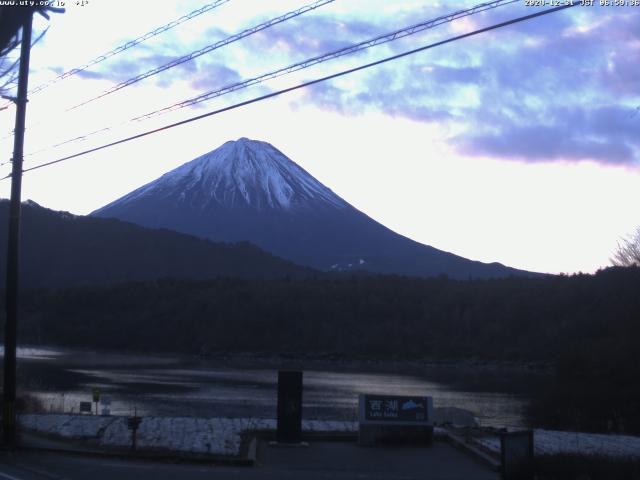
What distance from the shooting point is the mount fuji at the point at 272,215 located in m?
170

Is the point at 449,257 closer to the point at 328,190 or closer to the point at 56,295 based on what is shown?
the point at 328,190

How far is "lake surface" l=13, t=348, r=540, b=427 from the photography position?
32034 mm

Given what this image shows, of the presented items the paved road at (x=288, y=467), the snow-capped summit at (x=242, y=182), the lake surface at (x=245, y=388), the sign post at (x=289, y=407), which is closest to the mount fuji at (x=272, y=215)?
the snow-capped summit at (x=242, y=182)

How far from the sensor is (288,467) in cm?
1579

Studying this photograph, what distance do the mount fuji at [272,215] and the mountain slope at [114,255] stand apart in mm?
28809

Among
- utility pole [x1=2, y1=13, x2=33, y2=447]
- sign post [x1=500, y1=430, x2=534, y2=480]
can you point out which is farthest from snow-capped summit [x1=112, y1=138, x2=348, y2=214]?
sign post [x1=500, y1=430, x2=534, y2=480]

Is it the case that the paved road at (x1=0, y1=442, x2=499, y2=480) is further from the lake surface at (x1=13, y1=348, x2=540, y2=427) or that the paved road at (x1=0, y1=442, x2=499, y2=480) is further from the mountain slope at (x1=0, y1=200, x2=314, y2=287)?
the mountain slope at (x1=0, y1=200, x2=314, y2=287)

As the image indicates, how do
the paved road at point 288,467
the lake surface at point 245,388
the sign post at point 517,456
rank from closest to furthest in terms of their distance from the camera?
the sign post at point 517,456, the paved road at point 288,467, the lake surface at point 245,388

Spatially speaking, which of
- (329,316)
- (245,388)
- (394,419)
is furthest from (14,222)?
(329,316)

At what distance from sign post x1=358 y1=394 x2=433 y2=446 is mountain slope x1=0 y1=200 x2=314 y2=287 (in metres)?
89.7

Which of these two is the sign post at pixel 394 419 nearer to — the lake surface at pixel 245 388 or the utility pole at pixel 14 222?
the utility pole at pixel 14 222

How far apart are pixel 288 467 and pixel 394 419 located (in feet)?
10.0

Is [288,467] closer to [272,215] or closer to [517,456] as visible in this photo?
[517,456]

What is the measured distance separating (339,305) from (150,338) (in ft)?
63.5
